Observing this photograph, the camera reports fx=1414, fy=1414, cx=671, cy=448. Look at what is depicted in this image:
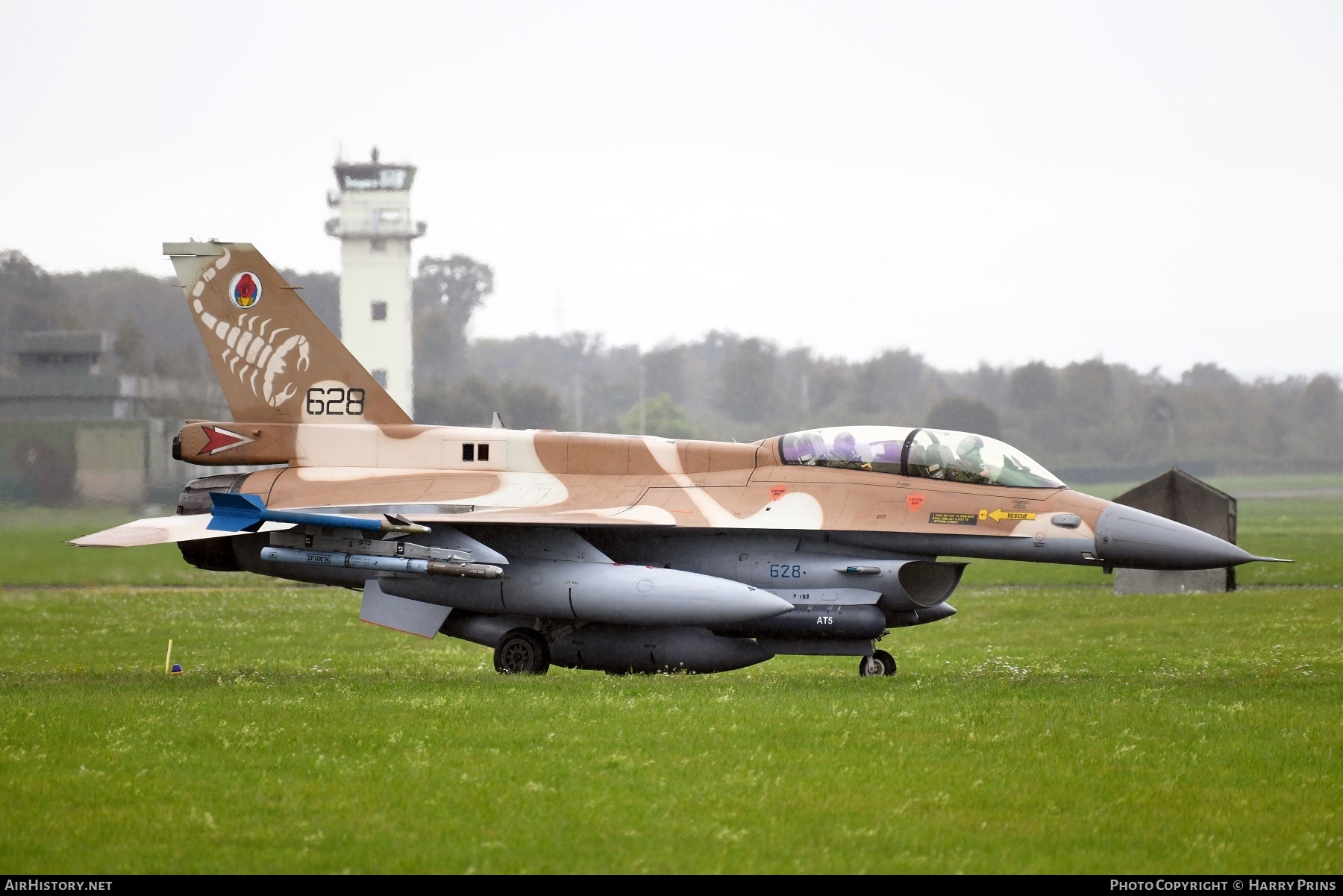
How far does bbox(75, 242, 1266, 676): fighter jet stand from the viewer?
1612cm

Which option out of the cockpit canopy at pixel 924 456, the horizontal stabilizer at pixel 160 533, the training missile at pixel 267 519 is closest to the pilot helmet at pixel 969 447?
the cockpit canopy at pixel 924 456

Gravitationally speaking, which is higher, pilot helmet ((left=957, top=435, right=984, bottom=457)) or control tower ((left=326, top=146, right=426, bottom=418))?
control tower ((left=326, top=146, right=426, bottom=418))

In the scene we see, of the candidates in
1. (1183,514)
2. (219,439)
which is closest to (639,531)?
(219,439)

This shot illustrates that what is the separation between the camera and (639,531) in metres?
17.5

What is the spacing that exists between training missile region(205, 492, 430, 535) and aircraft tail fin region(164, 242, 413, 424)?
2873 mm

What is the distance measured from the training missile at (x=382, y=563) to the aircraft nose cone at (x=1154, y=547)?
690cm

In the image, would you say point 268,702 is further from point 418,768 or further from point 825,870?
point 825,870

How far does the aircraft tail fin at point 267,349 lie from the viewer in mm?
19062

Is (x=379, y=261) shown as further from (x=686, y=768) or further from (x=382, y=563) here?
(x=686, y=768)

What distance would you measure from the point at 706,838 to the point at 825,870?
932mm

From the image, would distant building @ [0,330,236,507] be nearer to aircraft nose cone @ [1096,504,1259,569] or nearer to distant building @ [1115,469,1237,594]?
distant building @ [1115,469,1237,594]

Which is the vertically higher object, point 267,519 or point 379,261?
point 379,261

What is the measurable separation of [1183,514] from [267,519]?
22.6 meters

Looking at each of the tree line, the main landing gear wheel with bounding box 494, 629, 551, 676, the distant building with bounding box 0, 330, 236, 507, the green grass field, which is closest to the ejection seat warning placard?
the green grass field
